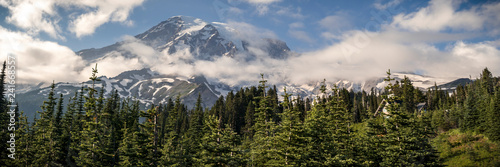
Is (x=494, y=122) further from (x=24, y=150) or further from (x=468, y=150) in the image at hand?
(x=24, y=150)

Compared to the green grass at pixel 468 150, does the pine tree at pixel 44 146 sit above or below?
above

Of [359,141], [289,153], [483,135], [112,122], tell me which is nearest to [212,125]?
[289,153]

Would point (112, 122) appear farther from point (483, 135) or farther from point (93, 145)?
point (483, 135)

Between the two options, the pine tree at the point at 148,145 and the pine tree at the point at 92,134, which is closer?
the pine tree at the point at 148,145

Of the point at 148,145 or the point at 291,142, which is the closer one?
the point at 291,142

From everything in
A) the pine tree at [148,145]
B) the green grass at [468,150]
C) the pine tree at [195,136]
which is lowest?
the green grass at [468,150]

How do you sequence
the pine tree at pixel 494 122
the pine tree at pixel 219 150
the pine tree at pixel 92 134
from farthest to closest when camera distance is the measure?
the pine tree at pixel 494 122, the pine tree at pixel 92 134, the pine tree at pixel 219 150

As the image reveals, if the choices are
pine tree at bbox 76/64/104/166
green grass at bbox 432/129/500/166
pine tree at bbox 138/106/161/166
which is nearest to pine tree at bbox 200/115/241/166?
pine tree at bbox 138/106/161/166

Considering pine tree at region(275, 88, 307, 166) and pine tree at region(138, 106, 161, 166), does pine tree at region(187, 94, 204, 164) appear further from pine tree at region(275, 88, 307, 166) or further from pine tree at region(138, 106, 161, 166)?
pine tree at region(275, 88, 307, 166)

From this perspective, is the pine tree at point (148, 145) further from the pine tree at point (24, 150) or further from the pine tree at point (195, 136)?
the pine tree at point (24, 150)

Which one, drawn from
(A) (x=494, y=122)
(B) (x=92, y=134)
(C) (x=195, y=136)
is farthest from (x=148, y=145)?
(A) (x=494, y=122)

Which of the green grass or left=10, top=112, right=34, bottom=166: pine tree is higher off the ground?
left=10, top=112, right=34, bottom=166: pine tree

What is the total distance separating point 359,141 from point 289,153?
10.6 m

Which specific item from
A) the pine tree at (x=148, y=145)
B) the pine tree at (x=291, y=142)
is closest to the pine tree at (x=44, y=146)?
the pine tree at (x=148, y=145)
